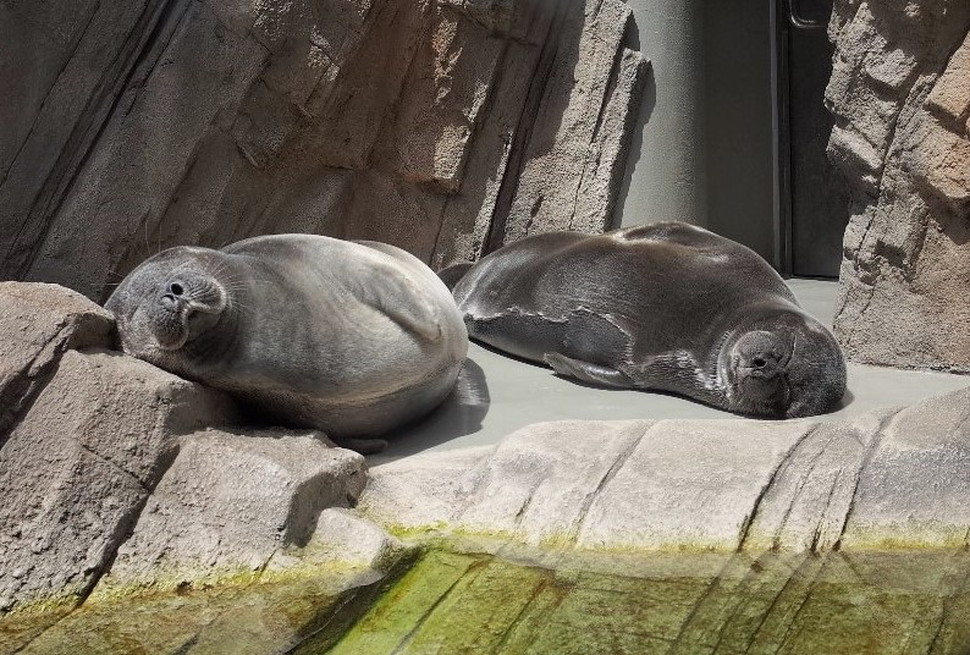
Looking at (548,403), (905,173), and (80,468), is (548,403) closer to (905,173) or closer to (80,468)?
(905,173)

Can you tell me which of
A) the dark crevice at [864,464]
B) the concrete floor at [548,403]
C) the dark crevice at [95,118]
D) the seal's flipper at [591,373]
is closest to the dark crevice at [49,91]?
the dark crevice at [95,118]

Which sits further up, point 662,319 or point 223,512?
point 662,319

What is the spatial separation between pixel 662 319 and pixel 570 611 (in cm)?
265

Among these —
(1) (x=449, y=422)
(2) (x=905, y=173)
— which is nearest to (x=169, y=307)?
(1) (x=449, y=422)

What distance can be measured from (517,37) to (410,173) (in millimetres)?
1019

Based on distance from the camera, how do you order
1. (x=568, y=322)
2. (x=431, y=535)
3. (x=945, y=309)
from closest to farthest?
(x=431, y=535), (x=945, y=309), (x=568, y=322)

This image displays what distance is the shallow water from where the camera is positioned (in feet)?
9.34

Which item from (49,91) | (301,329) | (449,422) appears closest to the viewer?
(301,329)

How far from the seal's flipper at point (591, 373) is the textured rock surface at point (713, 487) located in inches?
54.8

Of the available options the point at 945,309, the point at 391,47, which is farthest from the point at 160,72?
the point at 945,309

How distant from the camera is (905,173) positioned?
5.38 metres

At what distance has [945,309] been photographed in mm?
5332

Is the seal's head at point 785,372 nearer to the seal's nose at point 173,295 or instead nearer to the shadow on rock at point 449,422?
the shadow on rock at point 449,422

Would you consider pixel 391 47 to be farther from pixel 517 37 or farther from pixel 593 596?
pixel 593 596
